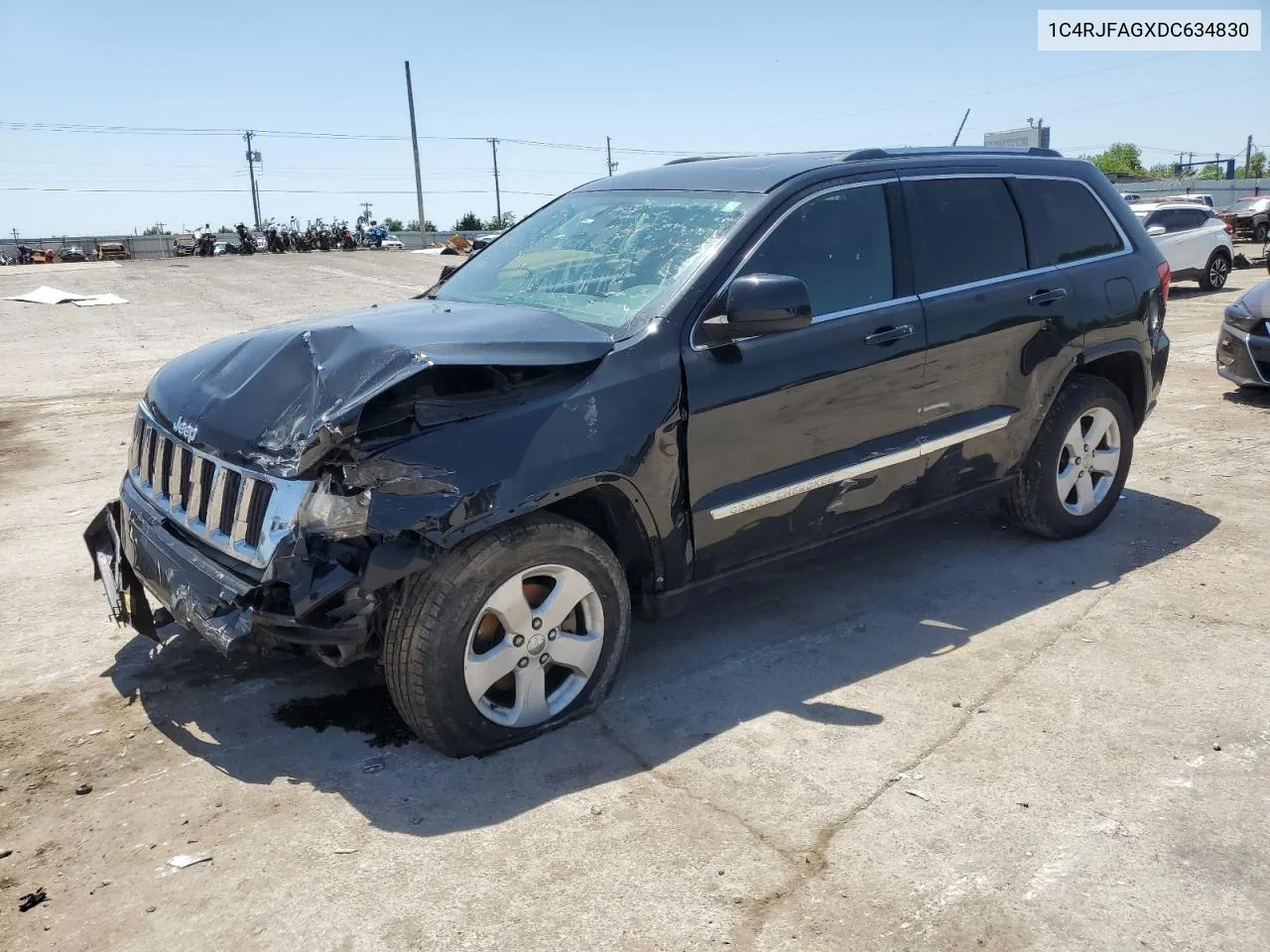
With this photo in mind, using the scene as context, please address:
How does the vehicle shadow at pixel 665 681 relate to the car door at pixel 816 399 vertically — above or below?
below

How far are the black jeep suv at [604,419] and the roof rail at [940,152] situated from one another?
32 mm

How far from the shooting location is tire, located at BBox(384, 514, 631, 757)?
3.17 m

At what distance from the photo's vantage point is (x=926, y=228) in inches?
177

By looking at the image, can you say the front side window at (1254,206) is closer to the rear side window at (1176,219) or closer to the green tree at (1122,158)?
the rear side window at (1176,219)

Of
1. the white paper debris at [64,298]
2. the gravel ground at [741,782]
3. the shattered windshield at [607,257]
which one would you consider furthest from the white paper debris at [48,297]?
the shattered windshield at [607,257]

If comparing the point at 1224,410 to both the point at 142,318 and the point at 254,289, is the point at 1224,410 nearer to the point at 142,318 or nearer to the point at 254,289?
the point at 142,318

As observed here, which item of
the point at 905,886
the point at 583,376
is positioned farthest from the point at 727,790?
the point at 583,376

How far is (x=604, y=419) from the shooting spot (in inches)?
135

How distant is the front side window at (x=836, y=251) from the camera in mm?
4004

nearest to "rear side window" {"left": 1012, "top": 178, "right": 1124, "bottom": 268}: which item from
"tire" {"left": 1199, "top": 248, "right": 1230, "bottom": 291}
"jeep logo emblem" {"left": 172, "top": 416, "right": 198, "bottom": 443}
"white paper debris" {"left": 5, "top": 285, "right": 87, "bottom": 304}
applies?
"jeep logo emblem" {"left": 172, "top": 416, "right": 198, "bottom": 443}

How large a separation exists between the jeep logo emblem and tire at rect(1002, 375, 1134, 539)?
3783 mm

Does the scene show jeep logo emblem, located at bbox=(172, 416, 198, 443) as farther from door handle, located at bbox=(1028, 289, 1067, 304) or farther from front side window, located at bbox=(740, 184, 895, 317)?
door handle, located at bbox=(1028, 289, 1067, 304)

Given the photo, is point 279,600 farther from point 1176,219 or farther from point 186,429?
point 1176,219

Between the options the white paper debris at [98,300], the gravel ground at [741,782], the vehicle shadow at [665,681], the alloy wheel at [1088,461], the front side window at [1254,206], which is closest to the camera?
the gravel ground at [741,782]
